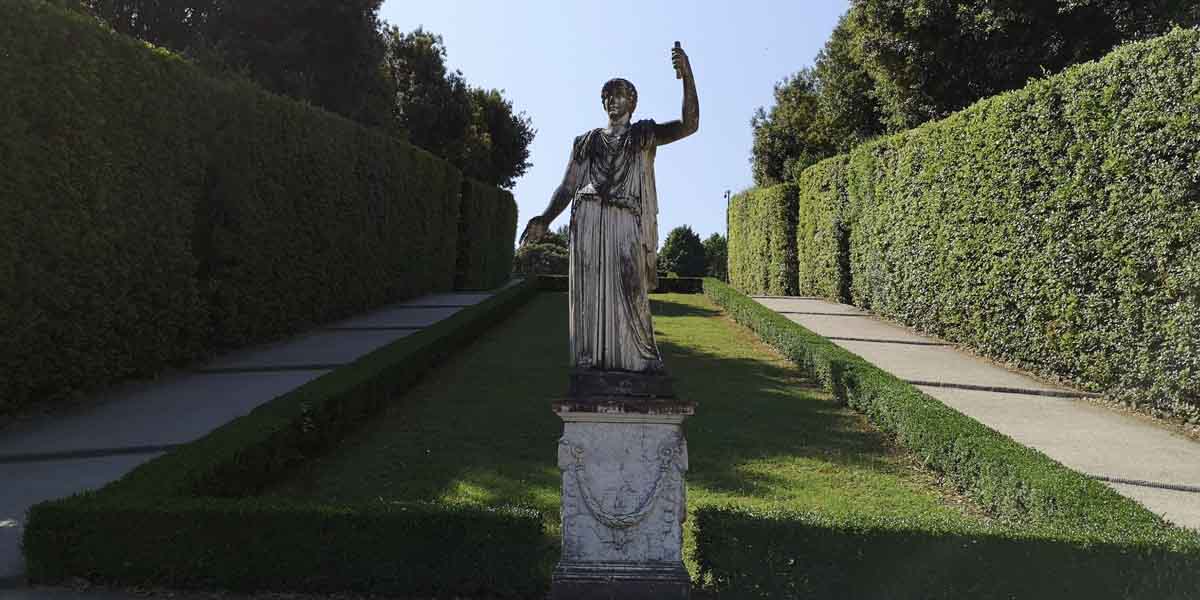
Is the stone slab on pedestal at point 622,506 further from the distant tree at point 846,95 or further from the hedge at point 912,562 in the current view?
the distant tree at point 846,95

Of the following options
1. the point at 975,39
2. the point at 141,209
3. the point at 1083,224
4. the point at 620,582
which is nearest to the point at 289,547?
the point at 620,582

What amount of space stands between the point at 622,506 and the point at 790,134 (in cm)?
3722

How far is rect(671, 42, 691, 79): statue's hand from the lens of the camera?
4.87 m

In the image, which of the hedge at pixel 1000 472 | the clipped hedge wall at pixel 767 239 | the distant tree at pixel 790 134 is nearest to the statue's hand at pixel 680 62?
the hedge at pixel 1000 472

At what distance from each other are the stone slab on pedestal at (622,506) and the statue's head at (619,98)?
65.7 inches

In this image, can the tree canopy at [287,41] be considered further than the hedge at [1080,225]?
Yes

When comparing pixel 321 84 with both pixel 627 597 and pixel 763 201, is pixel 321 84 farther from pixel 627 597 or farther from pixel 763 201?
pixel 627 597

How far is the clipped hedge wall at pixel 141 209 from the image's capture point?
873 cm

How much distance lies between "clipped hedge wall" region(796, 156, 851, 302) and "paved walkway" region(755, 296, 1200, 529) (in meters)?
7.22

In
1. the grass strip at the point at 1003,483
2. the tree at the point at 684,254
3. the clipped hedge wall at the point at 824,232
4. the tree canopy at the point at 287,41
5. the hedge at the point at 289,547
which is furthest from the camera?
the tree at the point at 684,254

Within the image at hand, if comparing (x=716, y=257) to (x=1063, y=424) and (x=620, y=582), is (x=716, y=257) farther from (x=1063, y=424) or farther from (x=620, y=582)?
(x=620, y=582)

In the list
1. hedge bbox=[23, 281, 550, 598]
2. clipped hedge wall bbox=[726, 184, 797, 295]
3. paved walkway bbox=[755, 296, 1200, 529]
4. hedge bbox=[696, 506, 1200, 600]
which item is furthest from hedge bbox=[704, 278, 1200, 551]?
clipped hedge wall bbox=[726, 184, 797, 295]

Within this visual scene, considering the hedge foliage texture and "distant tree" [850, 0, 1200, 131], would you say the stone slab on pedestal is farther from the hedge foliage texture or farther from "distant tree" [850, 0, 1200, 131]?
"distant tree" [850, 0, 1200, 131]

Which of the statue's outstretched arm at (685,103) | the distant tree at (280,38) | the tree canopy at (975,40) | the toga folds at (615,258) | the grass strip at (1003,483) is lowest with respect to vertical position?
the grass strip at (1003,483)
